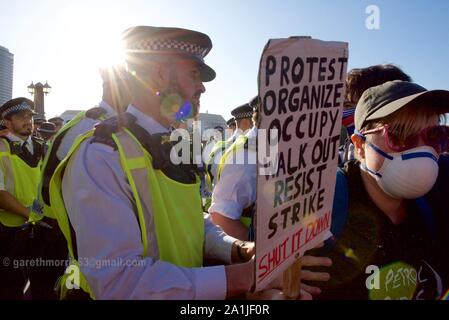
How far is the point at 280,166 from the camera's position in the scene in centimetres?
140

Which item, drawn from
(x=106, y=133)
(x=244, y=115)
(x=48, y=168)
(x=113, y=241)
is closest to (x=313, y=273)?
(x=113, y=241)

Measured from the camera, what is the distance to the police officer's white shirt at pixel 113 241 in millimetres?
1563

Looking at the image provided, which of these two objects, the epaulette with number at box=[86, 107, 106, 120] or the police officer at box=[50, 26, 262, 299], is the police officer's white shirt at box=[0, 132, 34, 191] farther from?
the police officer at box=[50, 26, 262, 299]

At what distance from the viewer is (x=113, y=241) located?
1556 millimetres

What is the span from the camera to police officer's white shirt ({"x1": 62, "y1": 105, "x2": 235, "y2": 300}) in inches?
61.6

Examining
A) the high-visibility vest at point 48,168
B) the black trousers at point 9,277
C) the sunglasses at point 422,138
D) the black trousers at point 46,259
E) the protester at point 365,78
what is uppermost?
the protester at point 365,78

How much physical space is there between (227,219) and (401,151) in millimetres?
1645

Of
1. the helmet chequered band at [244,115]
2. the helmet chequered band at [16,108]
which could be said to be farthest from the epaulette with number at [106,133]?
the helmet chequered band at [16,108]

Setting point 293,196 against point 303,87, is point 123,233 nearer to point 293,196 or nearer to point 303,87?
point 293,196

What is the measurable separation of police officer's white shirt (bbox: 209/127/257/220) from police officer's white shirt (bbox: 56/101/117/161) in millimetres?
1253

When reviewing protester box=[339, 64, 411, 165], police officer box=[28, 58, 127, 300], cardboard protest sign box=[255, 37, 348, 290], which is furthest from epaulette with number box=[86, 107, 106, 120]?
cardboard protest sign box=[255, 37, 348, 290]

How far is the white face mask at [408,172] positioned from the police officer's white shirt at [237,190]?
55.1 inches

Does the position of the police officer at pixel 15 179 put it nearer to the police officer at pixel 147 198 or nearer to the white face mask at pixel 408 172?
the police officer at pixel 147 198
